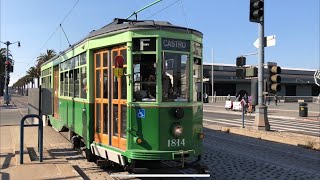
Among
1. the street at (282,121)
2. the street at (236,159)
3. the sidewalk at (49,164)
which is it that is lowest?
the street at (282,121)

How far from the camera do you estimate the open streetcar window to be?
7719 millimetres

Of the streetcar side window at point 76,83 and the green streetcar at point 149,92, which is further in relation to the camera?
the streetcar side window at point 76,83

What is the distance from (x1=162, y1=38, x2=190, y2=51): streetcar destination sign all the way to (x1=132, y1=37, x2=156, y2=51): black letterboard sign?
8.0 inches

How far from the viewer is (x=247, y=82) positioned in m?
82.5

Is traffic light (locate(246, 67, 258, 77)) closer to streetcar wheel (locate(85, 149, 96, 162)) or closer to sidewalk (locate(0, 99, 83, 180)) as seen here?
sidewalk (locate(0, 99, 83, 180))

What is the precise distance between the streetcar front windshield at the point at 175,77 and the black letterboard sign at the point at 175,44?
4.5 inches

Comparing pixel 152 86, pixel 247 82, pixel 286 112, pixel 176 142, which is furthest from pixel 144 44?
pixel 247 82

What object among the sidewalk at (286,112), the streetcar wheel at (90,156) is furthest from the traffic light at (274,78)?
the sidewalk at (286,112)

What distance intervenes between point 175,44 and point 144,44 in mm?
591

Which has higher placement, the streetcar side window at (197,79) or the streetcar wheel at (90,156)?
the streetcar side window at (197,79)

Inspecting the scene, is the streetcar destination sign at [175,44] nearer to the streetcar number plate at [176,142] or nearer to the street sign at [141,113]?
the street sign at [141,113]

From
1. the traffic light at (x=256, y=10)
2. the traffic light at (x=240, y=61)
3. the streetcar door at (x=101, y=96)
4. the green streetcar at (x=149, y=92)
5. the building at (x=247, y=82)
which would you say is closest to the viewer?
the green streetcar at (x=149, y=92)

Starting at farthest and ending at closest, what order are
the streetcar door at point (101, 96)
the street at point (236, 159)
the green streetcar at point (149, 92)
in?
the street at point (236, 159)
the streetcar door at point (101, 96)
the green streetcar at point (149, 92)

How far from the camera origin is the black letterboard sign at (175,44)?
7.72 m
